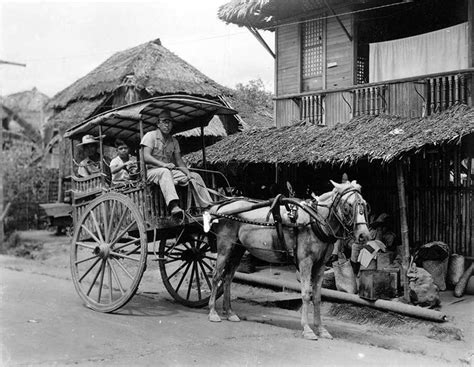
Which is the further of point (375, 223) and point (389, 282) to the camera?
point (375, 223)

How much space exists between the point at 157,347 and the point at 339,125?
6.82 m

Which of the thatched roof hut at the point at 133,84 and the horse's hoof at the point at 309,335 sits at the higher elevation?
the thatched roof hut at the point at 133,84

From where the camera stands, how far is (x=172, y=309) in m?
8.80

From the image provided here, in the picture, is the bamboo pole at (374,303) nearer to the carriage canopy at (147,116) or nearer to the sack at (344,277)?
the sack at (344,277)

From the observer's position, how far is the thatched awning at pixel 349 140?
9.02 m

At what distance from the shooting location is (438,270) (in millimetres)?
10242

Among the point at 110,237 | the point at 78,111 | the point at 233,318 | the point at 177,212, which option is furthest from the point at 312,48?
the point at 78,111

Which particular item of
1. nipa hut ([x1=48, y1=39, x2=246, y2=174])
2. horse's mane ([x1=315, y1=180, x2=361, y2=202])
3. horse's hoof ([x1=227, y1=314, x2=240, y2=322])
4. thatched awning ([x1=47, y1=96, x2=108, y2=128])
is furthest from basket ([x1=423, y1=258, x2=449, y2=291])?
thatched awning ([x1=47, y1=96, x2=108, y2=128])

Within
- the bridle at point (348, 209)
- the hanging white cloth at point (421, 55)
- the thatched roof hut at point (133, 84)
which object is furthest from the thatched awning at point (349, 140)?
the thatched roof hut at point (133, 84)

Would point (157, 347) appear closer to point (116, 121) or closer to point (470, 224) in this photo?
point (116, 121)

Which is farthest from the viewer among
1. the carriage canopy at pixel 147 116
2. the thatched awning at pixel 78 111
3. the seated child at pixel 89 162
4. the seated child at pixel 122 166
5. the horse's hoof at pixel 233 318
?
the thatched awning at pixel 78 111

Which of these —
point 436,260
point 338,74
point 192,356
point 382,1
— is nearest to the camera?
point 192,356

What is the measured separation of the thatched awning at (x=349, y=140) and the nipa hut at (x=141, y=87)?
19.6 ft

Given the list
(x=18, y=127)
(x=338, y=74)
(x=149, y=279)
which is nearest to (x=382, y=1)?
(x=338, y=74)
